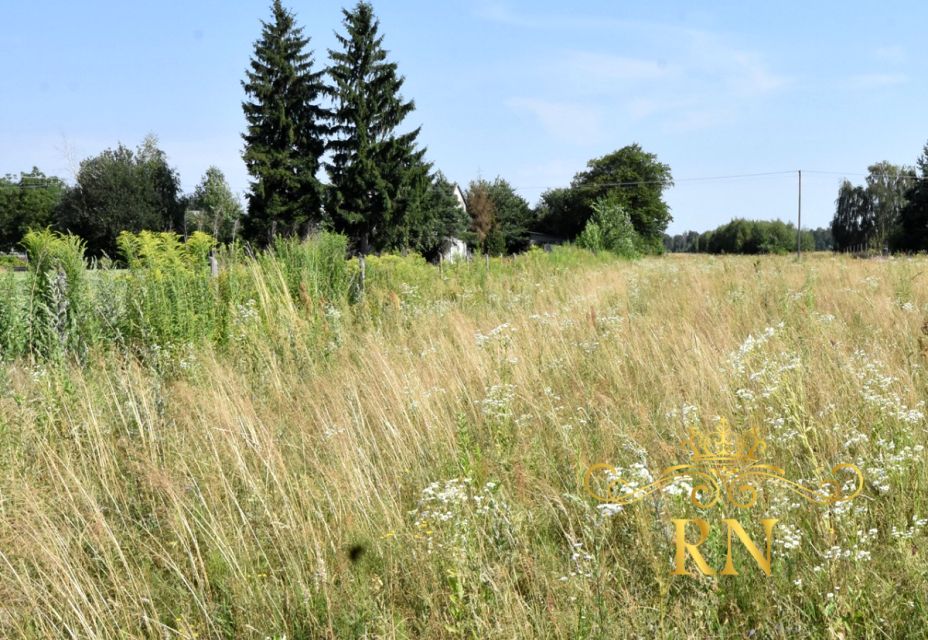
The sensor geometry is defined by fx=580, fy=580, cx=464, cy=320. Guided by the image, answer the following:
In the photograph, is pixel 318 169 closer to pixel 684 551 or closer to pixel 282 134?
pixel 282 134

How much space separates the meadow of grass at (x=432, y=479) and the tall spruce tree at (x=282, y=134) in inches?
1331

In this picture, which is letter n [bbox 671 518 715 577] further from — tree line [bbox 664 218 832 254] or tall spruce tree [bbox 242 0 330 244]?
tree line [bbox 664 218 832 254]

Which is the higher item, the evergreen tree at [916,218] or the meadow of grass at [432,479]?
the evergreen tree at [916,218]

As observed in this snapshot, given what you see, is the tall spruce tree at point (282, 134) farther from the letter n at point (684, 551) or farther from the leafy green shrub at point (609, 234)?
the letter n at point (684, 551)

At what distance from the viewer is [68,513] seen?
2.72 meters

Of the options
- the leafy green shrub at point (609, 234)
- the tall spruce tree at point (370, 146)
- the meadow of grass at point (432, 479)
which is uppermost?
the tall spruce tree at point (370, 146)

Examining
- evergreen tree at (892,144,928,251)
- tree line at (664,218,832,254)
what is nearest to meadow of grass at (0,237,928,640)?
evergreen tree at (892,144,928,251)

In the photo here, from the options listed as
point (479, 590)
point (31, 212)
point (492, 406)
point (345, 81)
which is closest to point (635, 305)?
point (492, 406)

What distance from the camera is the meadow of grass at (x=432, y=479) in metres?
1.93

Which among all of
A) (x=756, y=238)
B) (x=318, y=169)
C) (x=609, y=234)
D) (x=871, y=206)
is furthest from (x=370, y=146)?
(x=756, y=238)

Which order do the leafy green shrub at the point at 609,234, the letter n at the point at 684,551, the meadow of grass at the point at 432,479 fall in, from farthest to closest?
the leafy green shrub at the point at 609,234, the meadow of grass at the point at 432,479, the letter n at the point at 684,551

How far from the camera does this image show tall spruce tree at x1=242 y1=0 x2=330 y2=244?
37812 mm

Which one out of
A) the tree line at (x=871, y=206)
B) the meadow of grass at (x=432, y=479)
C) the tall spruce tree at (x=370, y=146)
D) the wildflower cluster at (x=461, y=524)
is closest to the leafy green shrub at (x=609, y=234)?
the tall spruce tree at (x=370, y=146)

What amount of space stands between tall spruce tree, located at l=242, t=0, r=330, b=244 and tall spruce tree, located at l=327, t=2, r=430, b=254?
2.12 m
